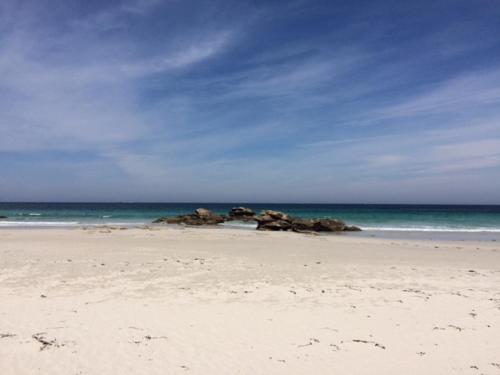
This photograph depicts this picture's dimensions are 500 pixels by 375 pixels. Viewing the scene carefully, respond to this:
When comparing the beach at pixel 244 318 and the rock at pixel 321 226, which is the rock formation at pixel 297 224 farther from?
the beach at pixel 244 318

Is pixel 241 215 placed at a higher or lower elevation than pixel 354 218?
higher

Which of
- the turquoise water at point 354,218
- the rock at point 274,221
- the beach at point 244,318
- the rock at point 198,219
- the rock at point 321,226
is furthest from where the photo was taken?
the rock at point 198,219

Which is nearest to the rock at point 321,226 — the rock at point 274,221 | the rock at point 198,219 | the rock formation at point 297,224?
the rock formation at point 297,224

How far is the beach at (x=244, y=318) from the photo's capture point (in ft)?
15.8

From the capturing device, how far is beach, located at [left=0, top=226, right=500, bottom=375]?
4.82 metres

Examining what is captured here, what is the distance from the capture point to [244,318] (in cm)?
660

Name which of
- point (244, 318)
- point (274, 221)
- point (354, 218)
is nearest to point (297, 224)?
point (274, 221)

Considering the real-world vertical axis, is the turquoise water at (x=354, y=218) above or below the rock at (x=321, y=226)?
below

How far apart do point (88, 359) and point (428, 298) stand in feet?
23.3

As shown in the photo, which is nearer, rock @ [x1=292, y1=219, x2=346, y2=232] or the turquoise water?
rock @ [x1=292, y1=219, x2=346, y2=232]

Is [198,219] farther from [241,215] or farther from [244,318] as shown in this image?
[244,318]

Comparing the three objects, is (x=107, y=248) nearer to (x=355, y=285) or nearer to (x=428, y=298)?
(x=355, y=285)

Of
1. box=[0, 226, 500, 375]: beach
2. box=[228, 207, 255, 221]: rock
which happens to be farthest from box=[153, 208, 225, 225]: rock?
box=[0, 226, 500, 375]: beach

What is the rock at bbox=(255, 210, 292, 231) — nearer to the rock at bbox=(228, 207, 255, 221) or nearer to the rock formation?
the rock formation
